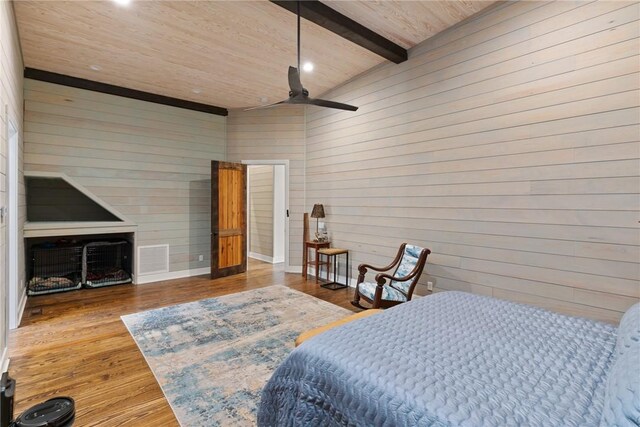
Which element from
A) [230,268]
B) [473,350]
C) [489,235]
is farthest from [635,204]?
[230,268]

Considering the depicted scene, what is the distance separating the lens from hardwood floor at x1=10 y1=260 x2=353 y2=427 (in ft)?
6.98

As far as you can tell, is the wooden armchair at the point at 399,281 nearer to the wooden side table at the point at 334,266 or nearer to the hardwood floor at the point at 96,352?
the hardwood floor at the point at 96,352

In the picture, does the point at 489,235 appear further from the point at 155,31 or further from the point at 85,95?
the point at 85,95

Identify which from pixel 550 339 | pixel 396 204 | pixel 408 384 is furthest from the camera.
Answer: pixel 396 204

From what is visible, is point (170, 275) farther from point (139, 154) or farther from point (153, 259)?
point (139, 154)

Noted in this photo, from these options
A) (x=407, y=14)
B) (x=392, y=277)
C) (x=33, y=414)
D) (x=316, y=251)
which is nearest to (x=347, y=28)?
(x=407, y=14)

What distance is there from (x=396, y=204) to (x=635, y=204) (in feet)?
7.71

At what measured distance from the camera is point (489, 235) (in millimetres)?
3320

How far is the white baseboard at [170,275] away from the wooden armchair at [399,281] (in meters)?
3.57

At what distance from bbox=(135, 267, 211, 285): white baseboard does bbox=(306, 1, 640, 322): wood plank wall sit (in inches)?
138

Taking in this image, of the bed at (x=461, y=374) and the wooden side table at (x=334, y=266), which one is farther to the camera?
the wooden side table at (x=334, y=266)

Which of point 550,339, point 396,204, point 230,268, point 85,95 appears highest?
point 85,95

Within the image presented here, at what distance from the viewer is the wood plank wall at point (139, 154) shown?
4660mm

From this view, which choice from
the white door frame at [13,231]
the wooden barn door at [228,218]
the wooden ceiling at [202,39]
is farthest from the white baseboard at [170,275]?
the wooden ceiling at [202,39]
